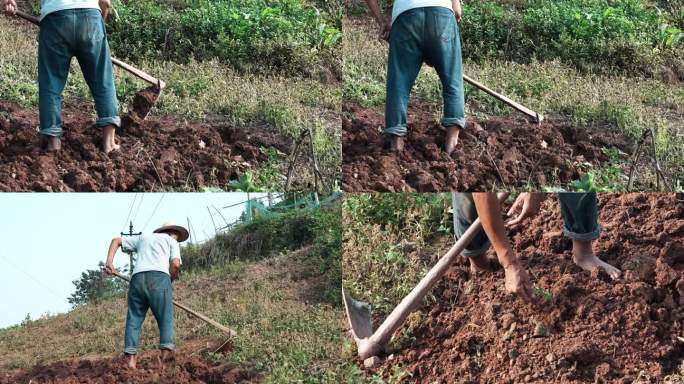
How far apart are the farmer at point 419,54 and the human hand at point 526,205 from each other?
611 mm

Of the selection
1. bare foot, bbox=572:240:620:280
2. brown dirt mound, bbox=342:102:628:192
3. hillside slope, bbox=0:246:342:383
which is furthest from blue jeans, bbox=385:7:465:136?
hillside slope, bbox=0:246:342:383

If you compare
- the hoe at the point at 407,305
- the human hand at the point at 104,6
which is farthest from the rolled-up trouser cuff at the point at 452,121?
the human hand at the point at 104,6

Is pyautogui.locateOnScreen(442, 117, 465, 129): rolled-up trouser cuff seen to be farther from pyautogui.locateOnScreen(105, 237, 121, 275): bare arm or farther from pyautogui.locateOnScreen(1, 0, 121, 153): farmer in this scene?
pyautogui.locateOnScreen(105, 237, 121, 275): bare arm

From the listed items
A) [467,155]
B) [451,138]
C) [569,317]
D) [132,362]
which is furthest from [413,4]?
[132,362]

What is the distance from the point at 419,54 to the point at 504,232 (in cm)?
116

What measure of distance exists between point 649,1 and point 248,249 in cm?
369

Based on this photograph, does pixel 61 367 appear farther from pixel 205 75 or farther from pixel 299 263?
pixel 205 75

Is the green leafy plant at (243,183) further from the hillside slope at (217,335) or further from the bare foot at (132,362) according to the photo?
the bare foot at (132,362)

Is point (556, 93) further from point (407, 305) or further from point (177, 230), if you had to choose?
point (177, 230)

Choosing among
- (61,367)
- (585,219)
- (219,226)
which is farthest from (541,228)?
(61,367)

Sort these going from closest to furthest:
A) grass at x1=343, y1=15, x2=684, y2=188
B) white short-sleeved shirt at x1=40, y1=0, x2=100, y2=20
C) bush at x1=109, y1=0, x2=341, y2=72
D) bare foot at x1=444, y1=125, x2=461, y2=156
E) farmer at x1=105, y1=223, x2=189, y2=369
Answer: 1. white short-sleeved shirt at x1=40, y1=0, x2=100, y2=20
2. bare foot at x1=444, y1=125, x2=461, y2=156
3. farmer at x1=105, y1=223, x2=189, y2=369
4. grass at x1=343, y1=15, x2=684, y2=188
5. bush at x1=109, y1=0, x2=341, y2=72

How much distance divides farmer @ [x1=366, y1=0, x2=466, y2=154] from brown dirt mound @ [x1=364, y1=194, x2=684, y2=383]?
0.93 metres

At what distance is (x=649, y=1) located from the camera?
7609 millimetres

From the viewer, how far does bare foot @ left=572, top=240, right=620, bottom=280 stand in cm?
568
